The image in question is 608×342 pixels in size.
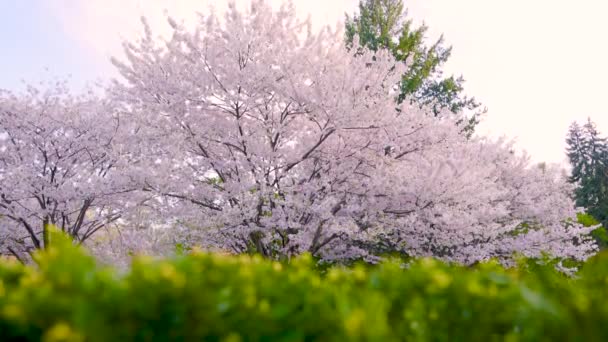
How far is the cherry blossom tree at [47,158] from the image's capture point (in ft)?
41.7

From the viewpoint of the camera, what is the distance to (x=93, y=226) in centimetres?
1489

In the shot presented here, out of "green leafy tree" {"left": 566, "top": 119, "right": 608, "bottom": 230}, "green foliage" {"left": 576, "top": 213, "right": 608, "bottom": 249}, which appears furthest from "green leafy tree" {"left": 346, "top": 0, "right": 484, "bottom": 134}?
"green leafy tree" {"left": 566, "top": 119, "right": 608, "bottom": 230}

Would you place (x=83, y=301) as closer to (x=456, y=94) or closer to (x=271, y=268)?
(x=271, y=268)

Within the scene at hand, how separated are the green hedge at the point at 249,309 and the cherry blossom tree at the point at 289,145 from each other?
7.29 meters

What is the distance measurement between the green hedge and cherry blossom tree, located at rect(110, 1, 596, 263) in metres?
7.29

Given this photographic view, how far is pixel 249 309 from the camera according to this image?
2074 millimetres

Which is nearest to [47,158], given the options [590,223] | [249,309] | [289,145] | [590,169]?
[289,145]

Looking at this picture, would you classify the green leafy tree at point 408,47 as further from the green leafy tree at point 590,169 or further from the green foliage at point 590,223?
the green leafy tree at point 590,169

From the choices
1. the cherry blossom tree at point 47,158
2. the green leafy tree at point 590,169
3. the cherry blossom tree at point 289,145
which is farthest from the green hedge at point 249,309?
the green leafy tree at point 590,169

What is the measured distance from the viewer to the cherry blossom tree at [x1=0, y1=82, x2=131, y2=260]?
12.7 meters

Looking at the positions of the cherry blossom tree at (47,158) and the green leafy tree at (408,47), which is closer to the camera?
the cherry blossom tree at (47,158)

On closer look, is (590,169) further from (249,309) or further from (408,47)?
(249,309)

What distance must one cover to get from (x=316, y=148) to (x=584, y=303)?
9277mm

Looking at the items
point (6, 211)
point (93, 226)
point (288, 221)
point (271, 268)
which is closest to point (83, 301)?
point (271, 268)
